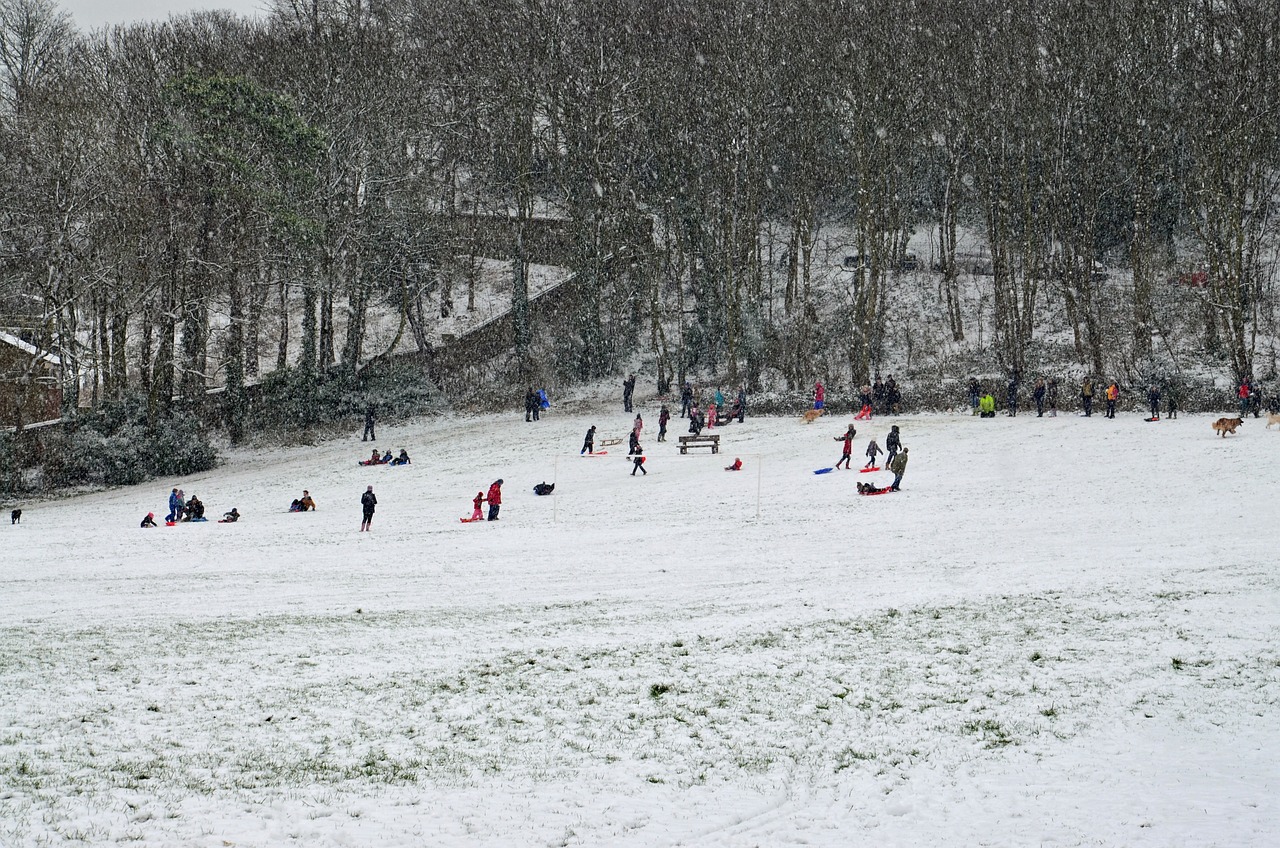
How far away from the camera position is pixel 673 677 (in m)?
13.3

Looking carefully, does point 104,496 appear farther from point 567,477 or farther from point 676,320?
point 676,320

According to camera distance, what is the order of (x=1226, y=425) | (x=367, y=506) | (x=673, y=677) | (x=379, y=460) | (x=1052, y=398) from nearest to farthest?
(x=673, y=677) < (x=367, y=506) < (x=1226, y=425) < (x=379, y=460) < (x=1052, y=398)

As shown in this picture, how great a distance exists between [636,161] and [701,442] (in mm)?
22793

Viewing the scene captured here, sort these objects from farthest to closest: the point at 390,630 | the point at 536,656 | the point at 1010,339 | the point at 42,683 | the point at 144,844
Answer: the point at 1010,339, the point at 390,630, the point at 536,656, the point at 42,683, the point at 144,844

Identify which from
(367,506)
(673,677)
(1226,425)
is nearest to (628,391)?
(367,506)

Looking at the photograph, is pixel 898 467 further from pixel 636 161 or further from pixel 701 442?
pixel 636 161

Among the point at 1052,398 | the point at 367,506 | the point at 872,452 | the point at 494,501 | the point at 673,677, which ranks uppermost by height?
the point at 1052,398

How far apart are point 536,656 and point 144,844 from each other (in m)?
6.01

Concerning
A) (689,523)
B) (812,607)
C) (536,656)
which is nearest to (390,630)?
(536,656)

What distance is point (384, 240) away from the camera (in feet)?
157

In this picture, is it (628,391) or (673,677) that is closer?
(673,677)

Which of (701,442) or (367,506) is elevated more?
(701,442)

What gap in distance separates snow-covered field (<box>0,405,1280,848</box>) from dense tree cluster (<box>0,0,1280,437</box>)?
18.5 meters

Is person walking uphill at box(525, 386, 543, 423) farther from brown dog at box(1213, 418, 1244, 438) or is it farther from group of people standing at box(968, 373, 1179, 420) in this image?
brown dog at box(1213, 418, 1244, 438)
